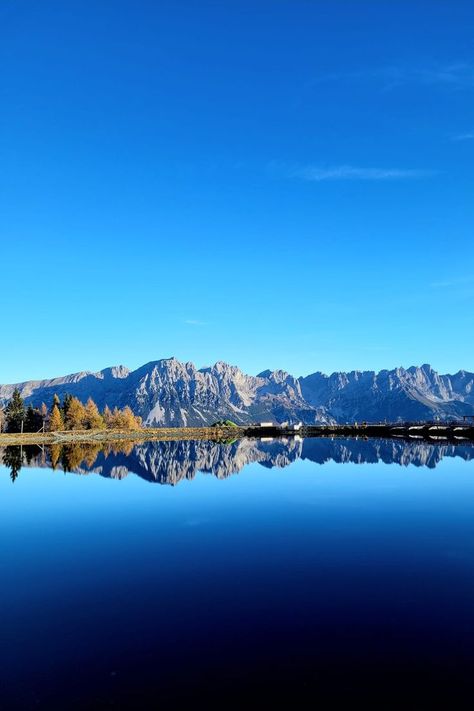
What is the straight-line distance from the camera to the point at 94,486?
62.2 metres

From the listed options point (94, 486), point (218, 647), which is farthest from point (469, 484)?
point (218, 647)

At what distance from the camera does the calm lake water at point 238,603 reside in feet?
46.3

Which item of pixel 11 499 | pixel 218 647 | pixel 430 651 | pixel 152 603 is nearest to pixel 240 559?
pixel 152 603

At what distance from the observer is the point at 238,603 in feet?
68.8

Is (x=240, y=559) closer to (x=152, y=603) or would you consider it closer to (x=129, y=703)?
(x=152, y=603)

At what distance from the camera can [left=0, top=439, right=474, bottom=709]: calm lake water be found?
14125mm

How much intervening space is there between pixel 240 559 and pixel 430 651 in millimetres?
13874

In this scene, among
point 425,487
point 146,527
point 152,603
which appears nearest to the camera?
point 152,603

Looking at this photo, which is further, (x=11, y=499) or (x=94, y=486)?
(x=94, y=486)

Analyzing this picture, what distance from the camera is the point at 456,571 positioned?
25250 millimetres

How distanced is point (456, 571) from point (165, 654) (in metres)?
17.1

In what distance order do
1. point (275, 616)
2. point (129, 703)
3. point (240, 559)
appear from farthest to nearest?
point (240, 559) < point (275, 616) < point (129, 703)

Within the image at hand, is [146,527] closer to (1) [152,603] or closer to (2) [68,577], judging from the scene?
(2) [68,577]

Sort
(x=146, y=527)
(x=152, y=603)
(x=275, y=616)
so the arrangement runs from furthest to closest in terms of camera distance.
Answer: (x=146, y=527)
(x=152, y=603)
(x=275, y=616)
